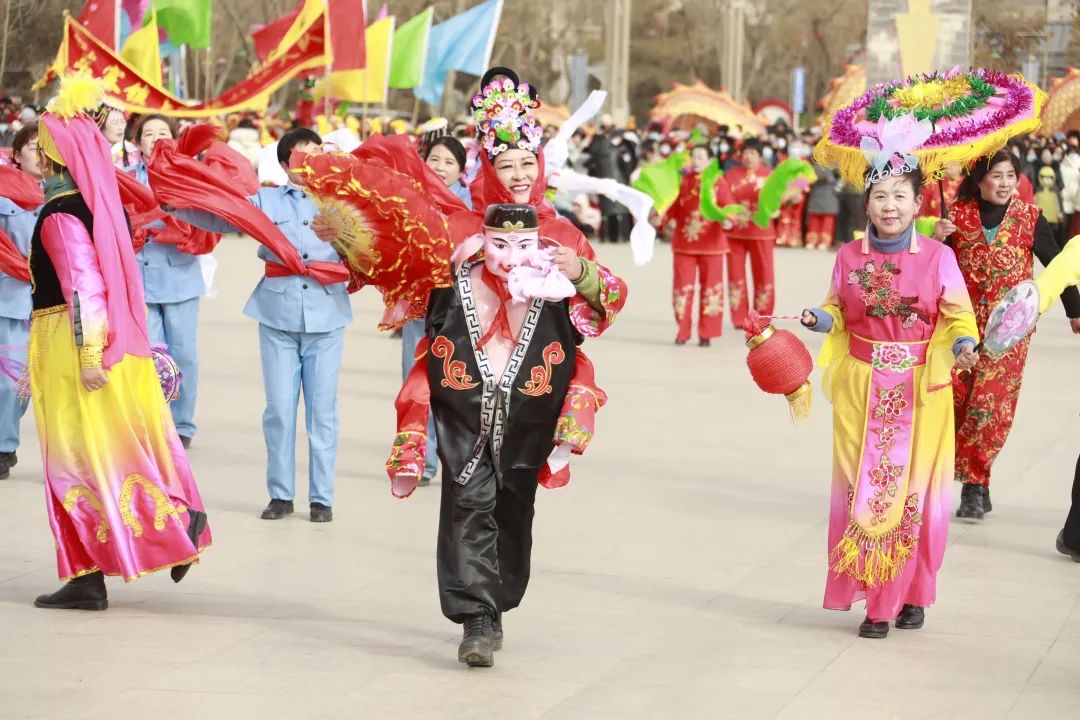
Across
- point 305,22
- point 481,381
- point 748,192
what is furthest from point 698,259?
point 481,381

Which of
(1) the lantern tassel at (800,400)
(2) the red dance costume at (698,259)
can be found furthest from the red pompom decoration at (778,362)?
(2) the red dance costume at (698,259)

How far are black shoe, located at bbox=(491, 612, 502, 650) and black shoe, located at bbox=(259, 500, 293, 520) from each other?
2377 mm

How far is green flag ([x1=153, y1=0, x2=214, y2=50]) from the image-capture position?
21.8m

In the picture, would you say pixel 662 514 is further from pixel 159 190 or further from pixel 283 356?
pixel 159 190

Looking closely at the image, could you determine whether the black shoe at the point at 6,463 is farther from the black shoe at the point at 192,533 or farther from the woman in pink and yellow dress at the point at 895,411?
the woman in pink and yellow dress at the point at 895,411

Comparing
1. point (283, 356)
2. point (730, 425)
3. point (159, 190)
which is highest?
point (159, 190)

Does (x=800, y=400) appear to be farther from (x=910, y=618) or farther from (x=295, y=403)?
(x=295, y=403)

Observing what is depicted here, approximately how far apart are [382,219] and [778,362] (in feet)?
4.72

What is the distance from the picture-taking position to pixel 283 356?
26.2 ft

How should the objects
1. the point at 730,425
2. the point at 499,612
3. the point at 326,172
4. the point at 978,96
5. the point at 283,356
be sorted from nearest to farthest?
the point at 326,172
the point at 499,612
the point at 978,96
the point at 283,356
the point at 730,425

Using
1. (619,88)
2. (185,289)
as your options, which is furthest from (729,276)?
(619,88)

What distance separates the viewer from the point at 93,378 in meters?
6.24

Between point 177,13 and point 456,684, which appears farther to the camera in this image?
point 177,13

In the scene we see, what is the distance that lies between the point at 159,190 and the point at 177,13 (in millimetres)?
15605
